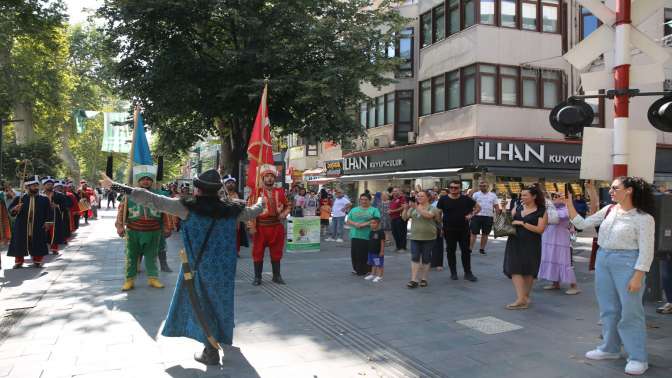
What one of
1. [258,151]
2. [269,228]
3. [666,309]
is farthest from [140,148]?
[666,309]

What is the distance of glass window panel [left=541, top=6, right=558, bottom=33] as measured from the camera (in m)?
22.4

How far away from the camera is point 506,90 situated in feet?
72.6

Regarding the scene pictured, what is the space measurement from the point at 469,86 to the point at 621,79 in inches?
685

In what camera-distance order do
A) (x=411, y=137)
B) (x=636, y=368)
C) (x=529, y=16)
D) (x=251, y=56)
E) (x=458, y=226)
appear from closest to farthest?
(x=636, y=368), (x=458, y=226), (x=251, y=56), (x=529, y=16), (x=411, y=137)

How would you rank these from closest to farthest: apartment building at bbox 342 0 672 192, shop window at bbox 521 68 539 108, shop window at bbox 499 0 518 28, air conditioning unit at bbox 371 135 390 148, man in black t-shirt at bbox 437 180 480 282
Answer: man in black t-shirt at bbox 437 180 480 282 < apartment building at bbox 342 0 672 192 < shop window at bbox 499 0 518 28 < shop window at bbox 521 68 539 108 < air conditioning unit at bbox 371 135 390 148

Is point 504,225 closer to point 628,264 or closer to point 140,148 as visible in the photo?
point 628,264

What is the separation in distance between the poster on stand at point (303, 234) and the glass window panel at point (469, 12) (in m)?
13.2

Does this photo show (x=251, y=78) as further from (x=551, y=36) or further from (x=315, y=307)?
(x=551, y=36)

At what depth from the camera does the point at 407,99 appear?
26.6 metres

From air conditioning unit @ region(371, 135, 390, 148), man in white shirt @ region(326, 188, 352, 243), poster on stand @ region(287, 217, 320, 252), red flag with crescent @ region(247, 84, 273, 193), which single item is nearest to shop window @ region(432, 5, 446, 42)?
air conditioning unit @ region(371, 135, 390, 148)

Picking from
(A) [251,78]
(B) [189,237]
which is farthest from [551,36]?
(B) [189,237]

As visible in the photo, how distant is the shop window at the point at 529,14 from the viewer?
22141 mm

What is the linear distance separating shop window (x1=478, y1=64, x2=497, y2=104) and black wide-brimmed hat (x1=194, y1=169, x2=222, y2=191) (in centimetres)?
1877

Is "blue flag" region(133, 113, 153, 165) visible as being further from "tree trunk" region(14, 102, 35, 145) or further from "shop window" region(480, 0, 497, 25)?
"tree trunk" region(14, 102, 35, 145)
